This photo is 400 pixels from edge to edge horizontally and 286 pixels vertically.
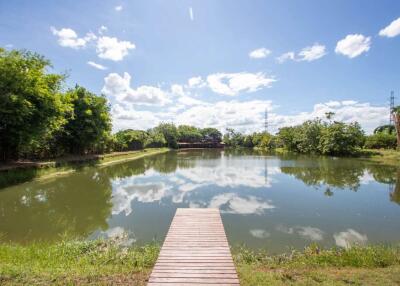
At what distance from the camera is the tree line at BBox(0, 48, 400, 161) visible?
56.7ft

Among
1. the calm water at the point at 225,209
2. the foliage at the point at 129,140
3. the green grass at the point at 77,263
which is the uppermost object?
the foliage at the point at 129,140

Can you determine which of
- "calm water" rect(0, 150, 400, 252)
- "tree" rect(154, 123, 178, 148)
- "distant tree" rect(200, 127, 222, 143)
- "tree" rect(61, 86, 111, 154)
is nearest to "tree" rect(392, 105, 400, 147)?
"calm water" rect(0, 150, 400, 252)

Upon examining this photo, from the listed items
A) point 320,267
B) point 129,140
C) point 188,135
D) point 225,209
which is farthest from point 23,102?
point 188,135

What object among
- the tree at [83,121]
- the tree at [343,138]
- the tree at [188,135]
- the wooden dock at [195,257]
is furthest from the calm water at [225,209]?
the tree at [188,135]

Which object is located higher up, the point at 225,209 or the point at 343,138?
the point at 343,138

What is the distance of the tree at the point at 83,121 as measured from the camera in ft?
102

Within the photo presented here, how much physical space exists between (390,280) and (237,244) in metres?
3.59

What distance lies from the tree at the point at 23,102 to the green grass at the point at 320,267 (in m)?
16.7

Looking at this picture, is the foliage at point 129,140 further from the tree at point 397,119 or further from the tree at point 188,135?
the tree at point 397,119

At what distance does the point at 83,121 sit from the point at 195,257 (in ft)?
98.4

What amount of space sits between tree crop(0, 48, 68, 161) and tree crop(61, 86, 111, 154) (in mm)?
8647

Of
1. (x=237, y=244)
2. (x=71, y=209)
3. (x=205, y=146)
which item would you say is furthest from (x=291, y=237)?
(x=205, y=146)

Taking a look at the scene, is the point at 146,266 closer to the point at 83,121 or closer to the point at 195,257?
the point at 195,257

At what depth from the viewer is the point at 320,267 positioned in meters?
5.59
